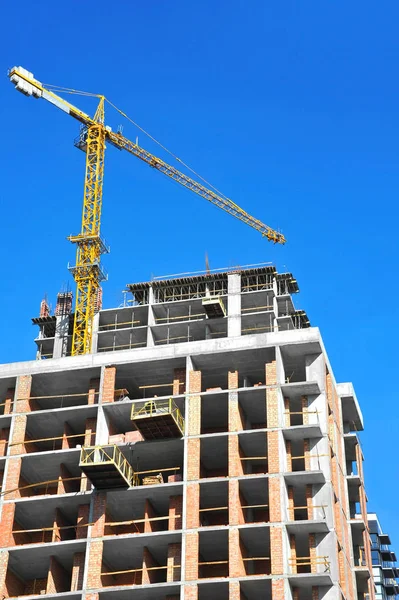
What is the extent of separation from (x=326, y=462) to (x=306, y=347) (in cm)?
771

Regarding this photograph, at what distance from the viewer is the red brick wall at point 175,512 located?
68.0m

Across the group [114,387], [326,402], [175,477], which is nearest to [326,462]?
[326,402]

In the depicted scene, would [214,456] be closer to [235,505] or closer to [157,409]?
[157,409]

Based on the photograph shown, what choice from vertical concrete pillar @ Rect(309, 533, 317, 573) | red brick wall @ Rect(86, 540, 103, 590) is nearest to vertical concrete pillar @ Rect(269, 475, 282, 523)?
vertical concrete pillar @ Rect(309, 533, 317, 573)

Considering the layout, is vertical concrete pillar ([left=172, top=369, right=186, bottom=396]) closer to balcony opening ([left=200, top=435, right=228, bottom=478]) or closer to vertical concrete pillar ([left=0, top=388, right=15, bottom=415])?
balcony opening ([left=200, top=435, right=228, bottom=478])

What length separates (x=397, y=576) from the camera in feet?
447

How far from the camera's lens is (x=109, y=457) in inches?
2749

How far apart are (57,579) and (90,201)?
1685 inches

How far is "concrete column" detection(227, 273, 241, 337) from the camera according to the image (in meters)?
90.2

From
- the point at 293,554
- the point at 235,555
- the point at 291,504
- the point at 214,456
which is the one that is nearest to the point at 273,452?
Answer: the point at 291,504

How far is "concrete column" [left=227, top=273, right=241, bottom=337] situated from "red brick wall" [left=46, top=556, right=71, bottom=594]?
2579cm

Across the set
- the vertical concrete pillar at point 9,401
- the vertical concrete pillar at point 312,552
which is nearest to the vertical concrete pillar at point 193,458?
the vertical concrete pillar at point 312,552

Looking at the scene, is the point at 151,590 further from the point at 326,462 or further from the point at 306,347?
the point at 306,347

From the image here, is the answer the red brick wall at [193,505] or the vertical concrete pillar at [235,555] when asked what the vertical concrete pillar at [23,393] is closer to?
the red brick wall at [193,505]
